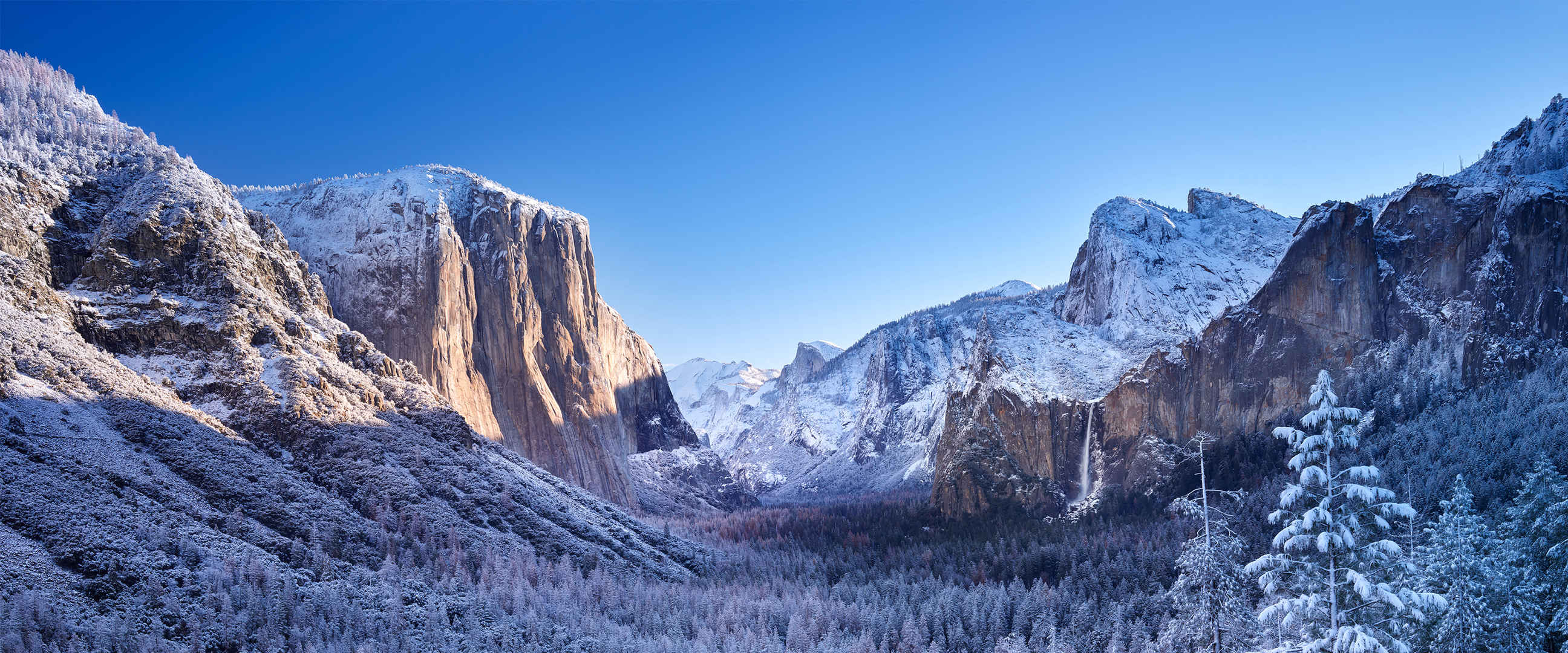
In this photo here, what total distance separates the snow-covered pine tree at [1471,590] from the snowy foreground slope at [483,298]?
8722 cm

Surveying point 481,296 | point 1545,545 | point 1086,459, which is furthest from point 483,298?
point 1545,545

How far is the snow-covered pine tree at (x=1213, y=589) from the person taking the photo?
29.7 meters

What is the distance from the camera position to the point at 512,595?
5866 centimetres

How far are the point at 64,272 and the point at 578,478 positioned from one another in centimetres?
6247

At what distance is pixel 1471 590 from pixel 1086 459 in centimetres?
9264

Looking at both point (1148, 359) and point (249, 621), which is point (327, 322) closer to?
point (249, 621)

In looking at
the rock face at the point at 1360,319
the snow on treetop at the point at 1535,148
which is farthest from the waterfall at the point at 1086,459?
the snow on treetop at the point at 1535,148

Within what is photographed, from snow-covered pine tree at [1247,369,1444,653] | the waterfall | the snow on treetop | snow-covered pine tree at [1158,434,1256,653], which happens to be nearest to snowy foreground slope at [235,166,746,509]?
the waterfall

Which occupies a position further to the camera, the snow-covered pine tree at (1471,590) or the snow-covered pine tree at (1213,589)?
the snow-covered pine tree at (1471,590)

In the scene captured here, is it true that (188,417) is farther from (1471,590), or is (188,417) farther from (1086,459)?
(1086,459)

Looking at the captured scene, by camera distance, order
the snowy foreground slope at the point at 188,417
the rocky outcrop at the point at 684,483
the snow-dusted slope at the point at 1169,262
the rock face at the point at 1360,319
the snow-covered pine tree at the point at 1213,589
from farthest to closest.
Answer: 1. the rocky outcrop at the point at 684,483
2. the snow-dusted slope at the point at 1169,262
3. the rock face at the point at 1360,319
4. the snowy foreground slope at the point at 188,417
5. the snow-covered pine tree at the point at 1213,589

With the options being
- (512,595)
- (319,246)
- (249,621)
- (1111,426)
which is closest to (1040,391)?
(1111,426)

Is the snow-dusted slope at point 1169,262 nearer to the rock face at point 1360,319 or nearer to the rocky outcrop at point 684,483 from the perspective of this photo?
the rock face at point 1360,319

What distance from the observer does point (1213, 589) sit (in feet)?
99.2
